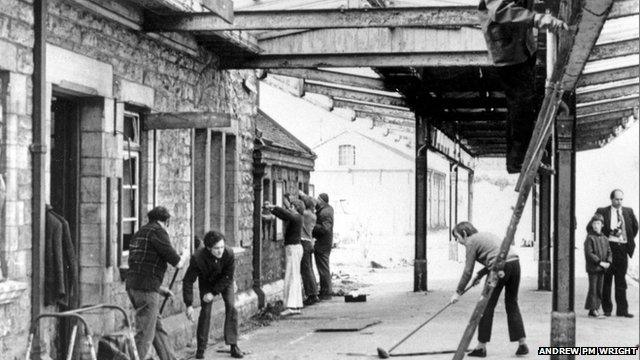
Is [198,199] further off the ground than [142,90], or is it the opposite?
[142,90]

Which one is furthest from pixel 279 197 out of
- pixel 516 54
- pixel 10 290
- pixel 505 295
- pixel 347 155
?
pixel 347 155

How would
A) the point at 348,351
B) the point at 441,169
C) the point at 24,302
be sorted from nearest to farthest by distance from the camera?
the point at 24,302, the point at 348,351, the point at 441,169

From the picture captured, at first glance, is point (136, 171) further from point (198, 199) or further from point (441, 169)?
point (441, 169)

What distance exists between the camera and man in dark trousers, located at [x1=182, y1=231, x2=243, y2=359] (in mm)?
11227

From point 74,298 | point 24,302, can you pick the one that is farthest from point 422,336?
point 24,302

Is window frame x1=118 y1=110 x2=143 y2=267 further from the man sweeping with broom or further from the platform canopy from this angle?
the man sweeping with broom

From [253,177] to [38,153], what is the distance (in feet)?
27.0

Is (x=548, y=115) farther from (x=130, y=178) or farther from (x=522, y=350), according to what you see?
(x=130, y=178)

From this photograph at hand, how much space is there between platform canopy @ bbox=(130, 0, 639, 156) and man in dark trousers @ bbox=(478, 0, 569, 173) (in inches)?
14.9

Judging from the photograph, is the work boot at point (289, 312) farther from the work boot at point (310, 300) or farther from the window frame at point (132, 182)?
the window frame at point (132, 182)

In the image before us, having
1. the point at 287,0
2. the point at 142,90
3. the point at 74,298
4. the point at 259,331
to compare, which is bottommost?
the point at 259,331

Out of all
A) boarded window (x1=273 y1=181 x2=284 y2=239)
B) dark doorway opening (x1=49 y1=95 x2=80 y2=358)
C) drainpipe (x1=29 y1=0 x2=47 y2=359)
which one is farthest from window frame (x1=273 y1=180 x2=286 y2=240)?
drainpipe (x1=29 y1=0 x2=47 y2=359)

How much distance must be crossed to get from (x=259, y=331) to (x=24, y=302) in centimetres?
646

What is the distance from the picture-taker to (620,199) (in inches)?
579
